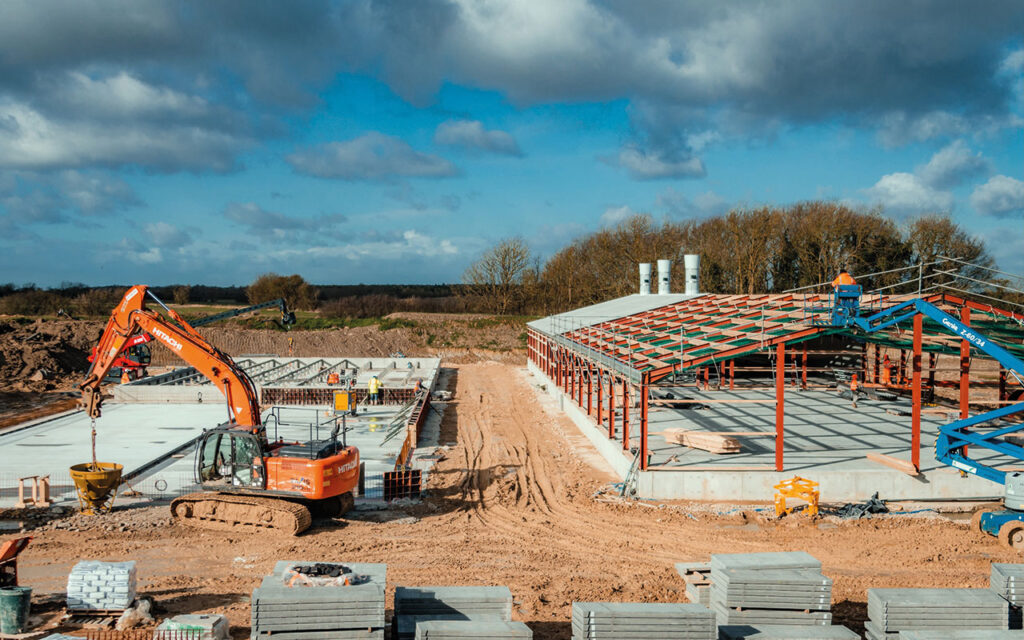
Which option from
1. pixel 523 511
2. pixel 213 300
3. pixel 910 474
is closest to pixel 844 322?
pixel 910 474

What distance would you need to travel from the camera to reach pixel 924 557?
13.3m

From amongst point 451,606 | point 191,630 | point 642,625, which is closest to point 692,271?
point 451,606

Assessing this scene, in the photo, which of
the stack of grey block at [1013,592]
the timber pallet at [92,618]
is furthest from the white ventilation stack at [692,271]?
the timber pallet at [92,618]

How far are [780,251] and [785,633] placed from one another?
46.6 metres

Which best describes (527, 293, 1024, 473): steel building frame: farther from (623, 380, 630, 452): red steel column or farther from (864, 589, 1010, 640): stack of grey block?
(864, 589, 1010, 640): stack of grey block

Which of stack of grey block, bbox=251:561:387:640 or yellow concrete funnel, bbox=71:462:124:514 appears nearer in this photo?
stack of grey block, bbox=251:561:387:640

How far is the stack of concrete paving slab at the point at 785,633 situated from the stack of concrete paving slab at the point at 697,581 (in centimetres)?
115

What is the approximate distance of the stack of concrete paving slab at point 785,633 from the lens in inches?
340

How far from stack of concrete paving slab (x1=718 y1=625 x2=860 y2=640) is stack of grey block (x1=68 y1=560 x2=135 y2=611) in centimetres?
782

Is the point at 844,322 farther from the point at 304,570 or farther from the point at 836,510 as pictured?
the point at 304,570

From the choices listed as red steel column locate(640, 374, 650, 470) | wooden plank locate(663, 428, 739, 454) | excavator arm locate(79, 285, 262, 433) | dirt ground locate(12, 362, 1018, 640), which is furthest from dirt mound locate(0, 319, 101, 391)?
red steel column locate(640, 374, 650, 470)

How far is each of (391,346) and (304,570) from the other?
45.9 metres

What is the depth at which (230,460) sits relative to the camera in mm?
14672

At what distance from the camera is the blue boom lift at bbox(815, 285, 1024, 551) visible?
46.0 feet
